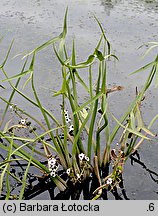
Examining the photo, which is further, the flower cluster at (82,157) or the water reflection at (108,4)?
the water reflection at (108,4)

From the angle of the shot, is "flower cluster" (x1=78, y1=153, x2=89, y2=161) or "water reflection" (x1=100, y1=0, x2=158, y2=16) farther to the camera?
"water reflection" (x1=100, y1=0, x2=158, y2=16)

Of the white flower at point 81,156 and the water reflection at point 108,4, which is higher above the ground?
the water reflection at point 108,4

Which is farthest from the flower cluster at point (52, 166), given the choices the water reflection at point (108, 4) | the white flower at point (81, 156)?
the water reflection at point (108, 4)

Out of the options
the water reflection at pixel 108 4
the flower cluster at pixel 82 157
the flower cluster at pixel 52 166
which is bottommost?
the flower cluster at pixel 52 166

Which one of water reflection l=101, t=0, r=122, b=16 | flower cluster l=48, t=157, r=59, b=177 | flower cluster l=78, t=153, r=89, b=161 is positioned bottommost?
flower cluster l=48, t=157, r=59, b=177

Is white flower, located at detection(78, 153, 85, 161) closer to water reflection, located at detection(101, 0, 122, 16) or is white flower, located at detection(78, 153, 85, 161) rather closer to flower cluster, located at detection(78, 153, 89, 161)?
flower cluster, located at detection(78, 153, 89, 161)

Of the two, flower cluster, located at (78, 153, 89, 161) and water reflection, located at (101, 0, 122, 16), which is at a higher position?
water reflection, located at (101, 0, 122, 16)

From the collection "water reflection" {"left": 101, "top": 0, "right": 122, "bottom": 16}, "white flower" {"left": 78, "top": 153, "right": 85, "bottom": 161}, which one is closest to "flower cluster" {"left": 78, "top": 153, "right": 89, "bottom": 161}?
"white flower" {"left": 78, "top": 153, "right": 85, "bottom": 161}

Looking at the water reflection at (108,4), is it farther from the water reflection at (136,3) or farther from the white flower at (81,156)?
the white flower at (81,156)

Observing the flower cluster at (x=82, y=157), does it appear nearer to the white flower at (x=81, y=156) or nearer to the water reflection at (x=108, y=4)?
the white flower at (x=81, y=156)

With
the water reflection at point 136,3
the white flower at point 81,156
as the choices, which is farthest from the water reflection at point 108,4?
the white flower at point 81,156

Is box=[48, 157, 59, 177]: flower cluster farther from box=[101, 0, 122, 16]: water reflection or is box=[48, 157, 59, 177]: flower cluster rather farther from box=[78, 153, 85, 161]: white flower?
box=[101, 0, 122, 16]: water reflection

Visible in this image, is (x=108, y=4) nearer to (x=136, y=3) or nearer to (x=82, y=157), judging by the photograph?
(x=136, y=3)
